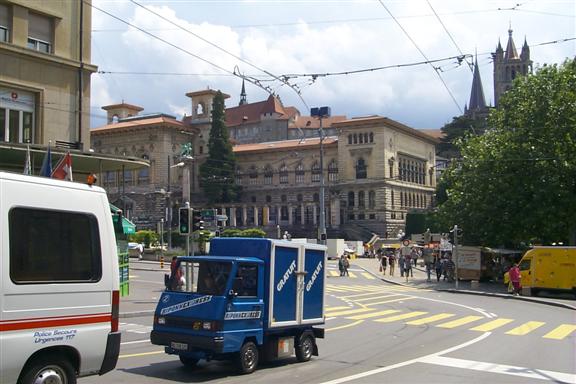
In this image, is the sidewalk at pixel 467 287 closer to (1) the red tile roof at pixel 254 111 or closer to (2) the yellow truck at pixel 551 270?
(2) the yellow truck at pixel 551 270

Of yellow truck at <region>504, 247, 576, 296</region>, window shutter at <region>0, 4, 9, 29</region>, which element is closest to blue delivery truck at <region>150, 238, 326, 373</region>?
window shutter at <region>0, 4, 9, 29</region>

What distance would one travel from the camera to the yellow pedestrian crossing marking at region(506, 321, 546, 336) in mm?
17812

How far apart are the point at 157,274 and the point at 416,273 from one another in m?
20.6

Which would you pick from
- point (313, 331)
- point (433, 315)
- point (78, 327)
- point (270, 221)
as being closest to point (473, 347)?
point (313, 331)

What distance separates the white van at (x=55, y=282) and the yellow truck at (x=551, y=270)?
93.9ft

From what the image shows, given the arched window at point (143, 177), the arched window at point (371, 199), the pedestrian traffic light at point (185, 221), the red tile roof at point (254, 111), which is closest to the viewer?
the pedestrian traffic light at point (185, 221)

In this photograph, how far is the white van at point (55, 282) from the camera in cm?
680

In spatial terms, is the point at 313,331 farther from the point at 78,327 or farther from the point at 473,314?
the point at 473,314

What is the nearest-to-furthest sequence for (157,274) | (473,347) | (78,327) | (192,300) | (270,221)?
(78,327)
(192,300)
(473,347)
(157,274)
(270,221)

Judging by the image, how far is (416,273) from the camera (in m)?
50.9

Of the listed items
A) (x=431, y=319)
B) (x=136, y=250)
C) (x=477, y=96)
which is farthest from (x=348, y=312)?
(x=477, y=96)

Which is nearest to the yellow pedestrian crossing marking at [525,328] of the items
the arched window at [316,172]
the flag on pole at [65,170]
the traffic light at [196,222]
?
the traffic light at [196,222]

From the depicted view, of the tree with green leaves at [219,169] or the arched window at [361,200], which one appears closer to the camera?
the arched window at [361,200]

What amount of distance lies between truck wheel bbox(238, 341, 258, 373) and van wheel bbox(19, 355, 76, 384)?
11.9 feet
